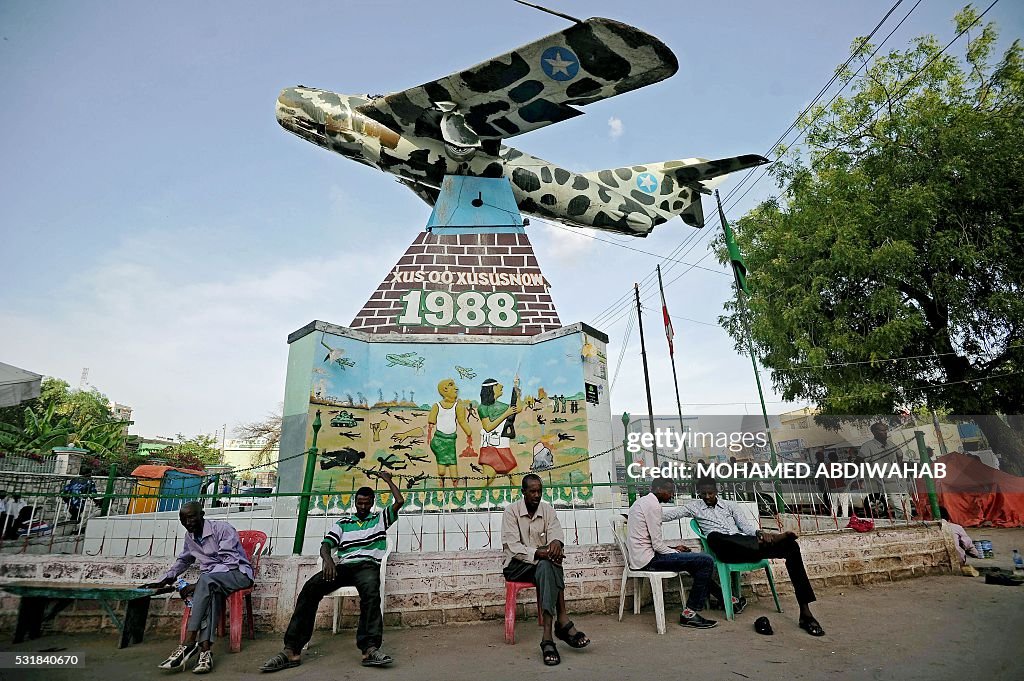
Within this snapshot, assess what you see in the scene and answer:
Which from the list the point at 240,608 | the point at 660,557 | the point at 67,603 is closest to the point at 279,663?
the point at 240,608

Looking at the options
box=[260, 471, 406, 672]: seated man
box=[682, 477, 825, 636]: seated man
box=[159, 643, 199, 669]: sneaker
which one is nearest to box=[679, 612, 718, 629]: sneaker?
box=[682, 477, 825, 636]: seated man

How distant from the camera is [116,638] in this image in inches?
167

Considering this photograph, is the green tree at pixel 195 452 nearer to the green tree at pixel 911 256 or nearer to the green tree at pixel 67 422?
the green tree at pixel 67 422

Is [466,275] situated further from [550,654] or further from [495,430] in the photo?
[550,654]

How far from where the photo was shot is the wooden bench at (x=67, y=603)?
3.93 meters

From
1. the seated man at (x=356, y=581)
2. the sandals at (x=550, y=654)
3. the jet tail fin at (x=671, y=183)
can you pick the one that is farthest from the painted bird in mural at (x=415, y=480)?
the jet tail fin at (x=671, y=183)

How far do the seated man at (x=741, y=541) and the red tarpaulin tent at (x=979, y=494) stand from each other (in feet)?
34.5

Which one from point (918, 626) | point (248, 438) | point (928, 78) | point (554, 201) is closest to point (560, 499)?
point (918, 626)

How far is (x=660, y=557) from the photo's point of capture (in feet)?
14.4

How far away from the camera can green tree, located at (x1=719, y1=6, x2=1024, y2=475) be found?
11.7 m

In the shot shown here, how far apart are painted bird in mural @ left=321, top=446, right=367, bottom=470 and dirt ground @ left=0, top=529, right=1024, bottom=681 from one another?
10.3 feet

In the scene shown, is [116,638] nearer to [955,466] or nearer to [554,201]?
[554,201]

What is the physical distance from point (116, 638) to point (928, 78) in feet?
63.5

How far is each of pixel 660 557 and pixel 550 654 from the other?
1387 millimetres
